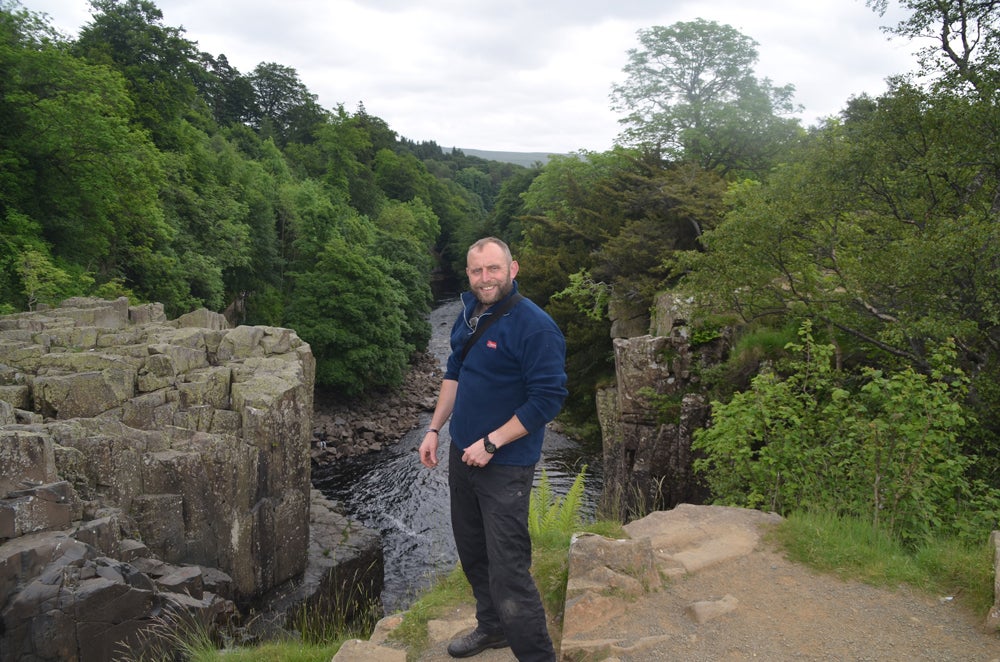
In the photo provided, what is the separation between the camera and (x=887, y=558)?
5504 millimetres

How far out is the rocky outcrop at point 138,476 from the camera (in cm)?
1114

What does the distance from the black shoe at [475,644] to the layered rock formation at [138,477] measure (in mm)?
8912

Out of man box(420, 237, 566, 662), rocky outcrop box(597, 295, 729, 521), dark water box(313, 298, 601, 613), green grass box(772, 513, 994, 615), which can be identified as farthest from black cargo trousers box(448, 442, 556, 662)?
dark water box(313, 298, 601, 613)

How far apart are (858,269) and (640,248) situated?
12.5m

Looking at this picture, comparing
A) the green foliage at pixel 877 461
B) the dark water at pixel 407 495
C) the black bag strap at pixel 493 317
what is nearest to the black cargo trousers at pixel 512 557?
the black bag strap at pixel 493 317

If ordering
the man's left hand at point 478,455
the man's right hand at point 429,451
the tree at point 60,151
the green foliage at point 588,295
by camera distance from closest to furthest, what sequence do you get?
1. the man's left hand at point 478,455
2. the man's right hand at point 429,451
3. the green foliage at point 588,295
4. the tree at point 60,151

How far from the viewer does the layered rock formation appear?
11.1 metres

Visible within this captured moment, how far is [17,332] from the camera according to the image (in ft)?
60.3

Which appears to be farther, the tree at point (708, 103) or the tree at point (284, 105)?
the tree at point (284, 105)

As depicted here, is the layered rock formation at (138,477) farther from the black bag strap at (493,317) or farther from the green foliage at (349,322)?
the green foliage at (349,322)

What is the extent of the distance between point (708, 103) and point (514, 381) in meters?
30.5

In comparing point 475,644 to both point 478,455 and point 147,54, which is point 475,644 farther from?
point 147,54

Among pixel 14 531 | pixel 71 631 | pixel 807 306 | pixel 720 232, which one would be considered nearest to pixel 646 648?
pixel 807 306

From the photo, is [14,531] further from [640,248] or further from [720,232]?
[640,248]
